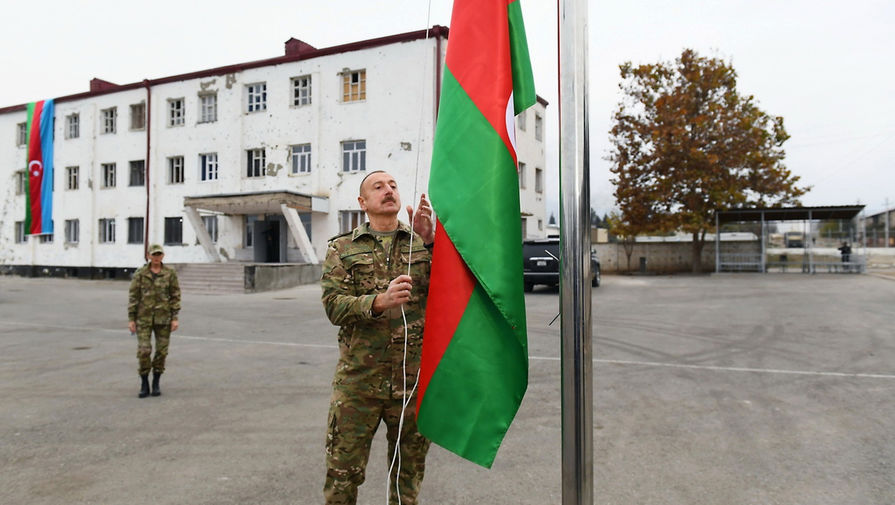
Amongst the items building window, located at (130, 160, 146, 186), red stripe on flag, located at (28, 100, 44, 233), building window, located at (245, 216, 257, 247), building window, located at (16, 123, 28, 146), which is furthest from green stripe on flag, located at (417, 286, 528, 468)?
building window, located at (16, 123, 28, 146)

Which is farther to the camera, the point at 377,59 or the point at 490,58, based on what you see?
the point at 377,59

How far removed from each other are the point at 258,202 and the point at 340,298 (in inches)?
835

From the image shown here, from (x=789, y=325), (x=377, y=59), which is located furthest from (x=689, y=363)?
(x=377, y=59)

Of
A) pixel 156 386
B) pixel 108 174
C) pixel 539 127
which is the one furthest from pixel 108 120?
pixel 156 386

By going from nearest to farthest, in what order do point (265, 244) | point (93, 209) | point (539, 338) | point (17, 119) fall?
point (539, 338)
point (265, 244)
point (93, 209)
point (17, 119)

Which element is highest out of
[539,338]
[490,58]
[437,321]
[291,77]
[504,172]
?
[291,77]

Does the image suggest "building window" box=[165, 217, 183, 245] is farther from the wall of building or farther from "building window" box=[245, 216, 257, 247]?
the wall of building

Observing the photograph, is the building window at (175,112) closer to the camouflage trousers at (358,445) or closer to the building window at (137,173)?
the building window at (137,173)

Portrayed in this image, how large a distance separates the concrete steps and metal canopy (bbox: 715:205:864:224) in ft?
69.9

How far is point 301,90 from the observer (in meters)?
24.4

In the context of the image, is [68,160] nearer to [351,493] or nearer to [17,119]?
[17,119]

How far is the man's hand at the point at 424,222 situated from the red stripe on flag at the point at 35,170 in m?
34.7

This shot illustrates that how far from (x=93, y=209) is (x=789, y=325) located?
104 ft

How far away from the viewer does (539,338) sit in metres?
9.10
